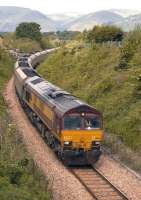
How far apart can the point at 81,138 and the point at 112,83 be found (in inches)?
470

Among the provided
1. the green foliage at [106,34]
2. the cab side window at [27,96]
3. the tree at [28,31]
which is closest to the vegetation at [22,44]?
the tree at [28,31]

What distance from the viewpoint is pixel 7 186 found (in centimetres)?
1753

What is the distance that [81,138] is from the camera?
81.3 ft

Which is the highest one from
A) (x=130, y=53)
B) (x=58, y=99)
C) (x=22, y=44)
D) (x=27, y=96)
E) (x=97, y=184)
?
(x=130, y=53)

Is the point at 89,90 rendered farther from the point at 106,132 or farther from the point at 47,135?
the point at 47,135

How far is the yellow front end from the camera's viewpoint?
80.7ft

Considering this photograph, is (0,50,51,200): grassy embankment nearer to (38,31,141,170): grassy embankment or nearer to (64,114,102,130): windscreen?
(64,114,102,130): windscreen

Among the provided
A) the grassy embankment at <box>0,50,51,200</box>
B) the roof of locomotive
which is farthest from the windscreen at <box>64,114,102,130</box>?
the grassy embankment at <box>0,50,51,200</box>

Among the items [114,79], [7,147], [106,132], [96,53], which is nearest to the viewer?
[7,147]

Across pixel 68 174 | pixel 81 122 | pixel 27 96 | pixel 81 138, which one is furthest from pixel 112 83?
pixel 68 174

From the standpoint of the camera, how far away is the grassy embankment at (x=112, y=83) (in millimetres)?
28125

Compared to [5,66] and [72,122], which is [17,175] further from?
[5,66]

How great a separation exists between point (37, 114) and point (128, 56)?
10.5 metres

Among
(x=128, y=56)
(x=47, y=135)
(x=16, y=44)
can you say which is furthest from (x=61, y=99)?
(x=16, y=44)
